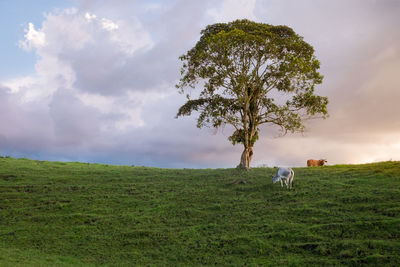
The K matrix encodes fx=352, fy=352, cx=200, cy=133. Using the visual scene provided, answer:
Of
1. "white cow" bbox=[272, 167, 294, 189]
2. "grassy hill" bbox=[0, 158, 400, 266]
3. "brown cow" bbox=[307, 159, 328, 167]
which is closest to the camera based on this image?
"grassy hill" bbox=[0, 158, 400, 266]

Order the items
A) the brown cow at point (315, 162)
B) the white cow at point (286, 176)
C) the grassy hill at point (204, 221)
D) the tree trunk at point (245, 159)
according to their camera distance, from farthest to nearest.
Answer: the brown cow at point (315, 162)
the tree trunk at point (245, 159)
the white cow at point (286, 176)
the grassy hill at point (204, 221)

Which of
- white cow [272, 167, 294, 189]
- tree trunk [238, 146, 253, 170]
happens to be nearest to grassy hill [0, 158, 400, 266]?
white cow [272, 167, 294, 189]

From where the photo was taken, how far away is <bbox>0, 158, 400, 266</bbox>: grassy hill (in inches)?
599

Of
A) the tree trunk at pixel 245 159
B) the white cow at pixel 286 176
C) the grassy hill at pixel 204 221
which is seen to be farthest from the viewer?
the tree trunk at pixel 245 159

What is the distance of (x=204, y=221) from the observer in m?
19.5

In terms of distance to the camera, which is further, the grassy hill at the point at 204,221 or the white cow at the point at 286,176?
the white cow at the point at 286,176

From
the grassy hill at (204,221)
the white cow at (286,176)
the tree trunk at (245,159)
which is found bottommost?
the grassy hill at (204,221)

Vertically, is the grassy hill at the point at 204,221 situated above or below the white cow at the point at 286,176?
below

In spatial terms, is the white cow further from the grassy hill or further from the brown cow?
the brown cow

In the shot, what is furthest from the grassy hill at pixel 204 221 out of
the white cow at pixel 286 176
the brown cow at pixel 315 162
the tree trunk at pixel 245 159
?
the brown cow at pixel 315 162

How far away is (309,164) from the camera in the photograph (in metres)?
40.9

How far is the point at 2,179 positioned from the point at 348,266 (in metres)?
28.6

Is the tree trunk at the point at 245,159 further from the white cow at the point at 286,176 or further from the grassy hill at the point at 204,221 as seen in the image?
the white cow at the point at 286,176

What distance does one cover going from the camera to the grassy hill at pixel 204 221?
15.2m
